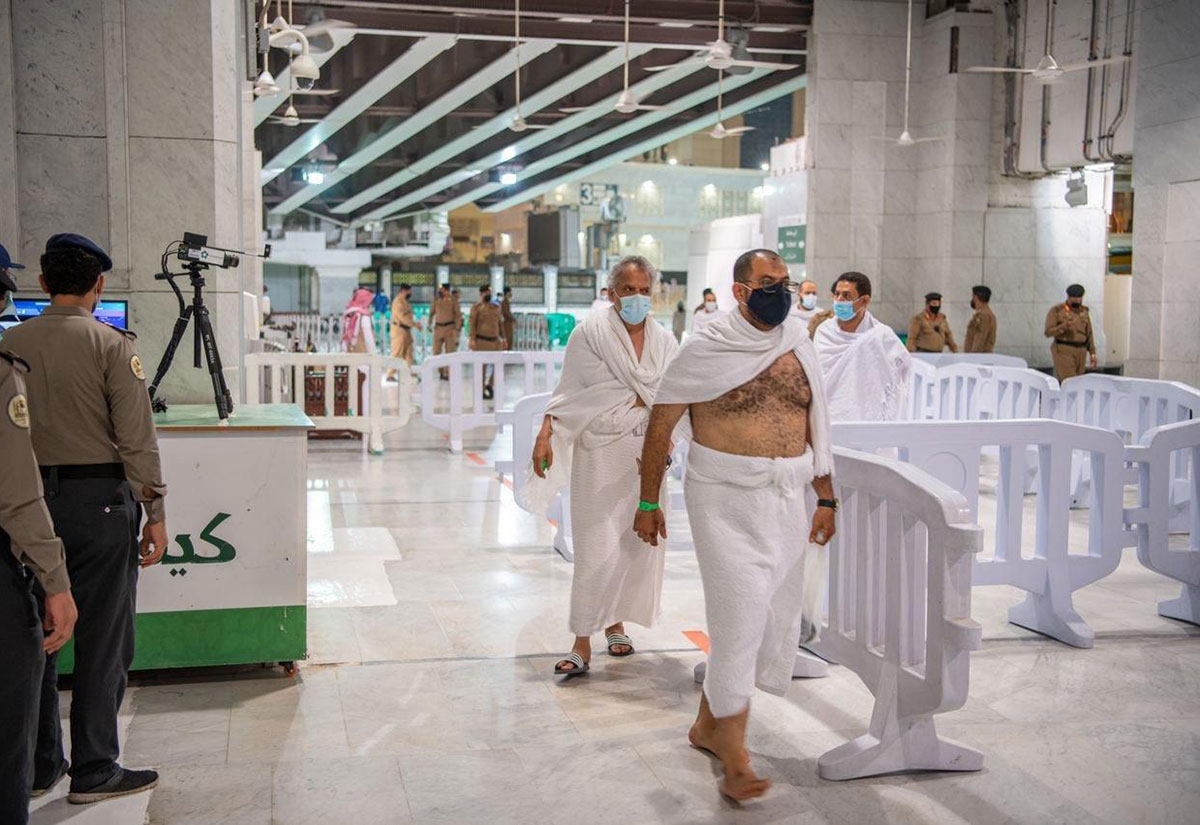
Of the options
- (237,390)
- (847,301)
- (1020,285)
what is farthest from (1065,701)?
(1020,285)

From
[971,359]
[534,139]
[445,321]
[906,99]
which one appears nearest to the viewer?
[971,359]

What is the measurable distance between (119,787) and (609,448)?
2.40 meters

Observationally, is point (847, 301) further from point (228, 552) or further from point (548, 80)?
point (548, 80)

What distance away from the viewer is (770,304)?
166 inches

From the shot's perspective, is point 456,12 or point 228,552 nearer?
point 228,552

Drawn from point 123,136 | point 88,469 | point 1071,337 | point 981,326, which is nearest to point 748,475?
point 88,469

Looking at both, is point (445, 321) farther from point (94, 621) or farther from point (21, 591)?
point (21, 591)

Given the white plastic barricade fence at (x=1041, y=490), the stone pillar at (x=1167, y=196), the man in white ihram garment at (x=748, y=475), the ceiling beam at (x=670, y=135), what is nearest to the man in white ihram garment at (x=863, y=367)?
the white plastic barricade fence at (x=1041, y=490)

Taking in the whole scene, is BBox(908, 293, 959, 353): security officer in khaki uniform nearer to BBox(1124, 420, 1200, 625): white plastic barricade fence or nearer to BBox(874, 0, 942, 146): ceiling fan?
BBox(874, 0, 942, 146): ceiling fan

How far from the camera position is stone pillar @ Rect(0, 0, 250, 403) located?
634cm

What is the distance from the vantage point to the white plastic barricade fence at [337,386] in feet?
41.2

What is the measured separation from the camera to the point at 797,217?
19.8m

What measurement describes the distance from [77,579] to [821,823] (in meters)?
2.46

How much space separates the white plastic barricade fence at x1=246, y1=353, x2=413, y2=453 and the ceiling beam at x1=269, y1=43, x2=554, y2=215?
734 cm
